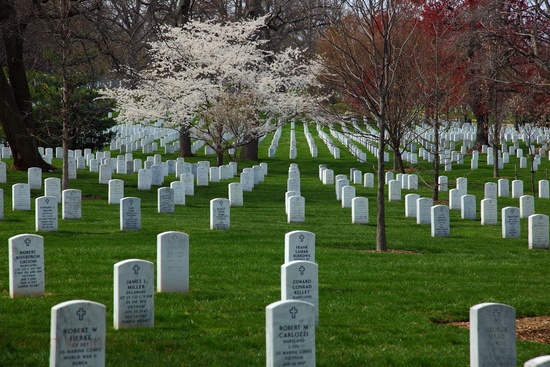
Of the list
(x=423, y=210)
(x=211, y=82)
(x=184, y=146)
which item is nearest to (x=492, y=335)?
(x=423, y=210)

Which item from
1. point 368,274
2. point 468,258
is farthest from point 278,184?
point 368,274

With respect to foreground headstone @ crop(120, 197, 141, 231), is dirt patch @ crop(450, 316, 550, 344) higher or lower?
lower

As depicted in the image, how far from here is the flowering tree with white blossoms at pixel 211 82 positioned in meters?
36.6

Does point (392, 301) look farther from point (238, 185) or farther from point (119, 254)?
point (238, 185)

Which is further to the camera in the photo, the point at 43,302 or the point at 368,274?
the point at 368,274

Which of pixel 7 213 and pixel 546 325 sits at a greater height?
pixel 7 213

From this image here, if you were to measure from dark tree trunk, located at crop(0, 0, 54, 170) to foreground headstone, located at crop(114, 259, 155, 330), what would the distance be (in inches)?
718

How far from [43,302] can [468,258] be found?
27.1ft

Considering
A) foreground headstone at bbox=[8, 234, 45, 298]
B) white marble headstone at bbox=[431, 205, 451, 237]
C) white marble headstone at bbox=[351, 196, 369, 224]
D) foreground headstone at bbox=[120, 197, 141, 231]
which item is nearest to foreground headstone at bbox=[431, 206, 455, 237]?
white marble headstone at bbox=[431, 205, 451, 237]

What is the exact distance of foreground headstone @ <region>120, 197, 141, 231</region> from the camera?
55.2 feet

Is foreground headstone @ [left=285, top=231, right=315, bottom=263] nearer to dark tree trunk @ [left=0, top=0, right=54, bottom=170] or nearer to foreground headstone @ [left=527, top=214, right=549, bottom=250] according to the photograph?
foreground headstone @ [left=527, top=214, right=549, bottom=250]

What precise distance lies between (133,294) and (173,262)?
1945mm

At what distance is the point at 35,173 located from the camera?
24062mm

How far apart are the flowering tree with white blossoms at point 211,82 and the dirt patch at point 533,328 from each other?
25.6 m
